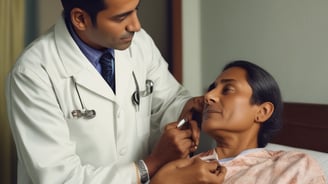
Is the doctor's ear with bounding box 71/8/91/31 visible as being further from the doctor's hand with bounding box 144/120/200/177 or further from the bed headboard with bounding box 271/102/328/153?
the bed headboard with bounding box 271/102/328/153

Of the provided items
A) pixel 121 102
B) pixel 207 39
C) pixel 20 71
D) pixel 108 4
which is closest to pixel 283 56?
pixel 207 39

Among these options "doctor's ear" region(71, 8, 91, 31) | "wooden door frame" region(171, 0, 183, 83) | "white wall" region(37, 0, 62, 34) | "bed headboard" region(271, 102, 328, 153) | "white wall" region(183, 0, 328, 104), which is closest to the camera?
"doctor's ear" region(71, 8, 91, 31)

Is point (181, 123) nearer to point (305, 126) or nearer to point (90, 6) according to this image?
point (90, 6)

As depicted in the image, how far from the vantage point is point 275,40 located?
220 centimetres

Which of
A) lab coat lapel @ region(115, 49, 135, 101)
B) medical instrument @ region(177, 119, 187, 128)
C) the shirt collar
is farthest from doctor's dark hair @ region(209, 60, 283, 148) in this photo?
the shirt collar

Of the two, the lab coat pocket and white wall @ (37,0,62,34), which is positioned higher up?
white wall @ (37,0,62,34)

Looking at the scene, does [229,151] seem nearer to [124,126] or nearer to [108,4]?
[124,126]

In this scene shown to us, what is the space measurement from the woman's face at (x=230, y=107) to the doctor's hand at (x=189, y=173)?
0.19 metres

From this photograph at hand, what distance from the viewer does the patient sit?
4.63 ft

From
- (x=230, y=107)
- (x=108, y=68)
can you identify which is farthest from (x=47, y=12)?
(x=230, y=107)

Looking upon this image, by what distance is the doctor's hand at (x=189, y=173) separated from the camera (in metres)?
1.25

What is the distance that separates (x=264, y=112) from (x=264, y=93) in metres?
0.07

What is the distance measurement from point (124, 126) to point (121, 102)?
3.5 inches

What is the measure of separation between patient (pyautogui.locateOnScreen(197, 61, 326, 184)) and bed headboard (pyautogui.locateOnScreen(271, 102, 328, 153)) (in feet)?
1.30
